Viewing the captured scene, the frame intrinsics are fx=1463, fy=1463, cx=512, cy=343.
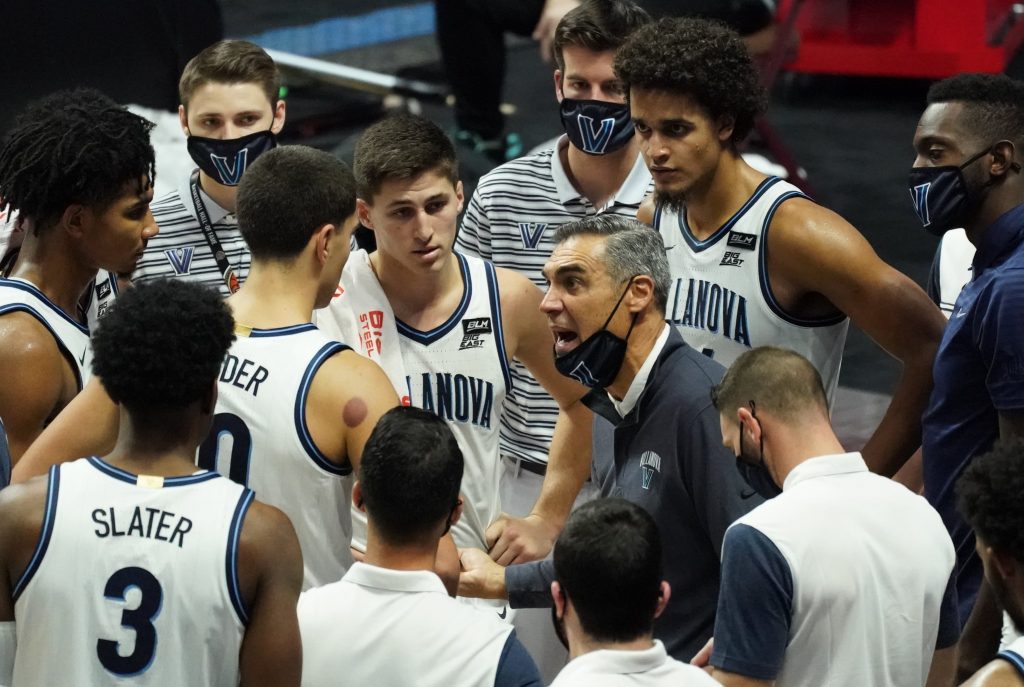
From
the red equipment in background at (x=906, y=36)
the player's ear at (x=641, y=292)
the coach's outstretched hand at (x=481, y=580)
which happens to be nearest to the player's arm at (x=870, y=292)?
the player's ear at (x=641, y=292)

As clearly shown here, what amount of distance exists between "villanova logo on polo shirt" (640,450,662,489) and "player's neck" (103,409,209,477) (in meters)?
1.08

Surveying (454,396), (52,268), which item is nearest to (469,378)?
(454,396)

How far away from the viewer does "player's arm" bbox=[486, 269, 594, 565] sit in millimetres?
4051

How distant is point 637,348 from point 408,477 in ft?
2.93

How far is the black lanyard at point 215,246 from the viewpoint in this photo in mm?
4605

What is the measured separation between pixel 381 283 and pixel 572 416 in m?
0.69

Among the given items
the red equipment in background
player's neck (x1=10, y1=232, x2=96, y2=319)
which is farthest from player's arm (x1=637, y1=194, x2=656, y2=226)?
the red equipment in background

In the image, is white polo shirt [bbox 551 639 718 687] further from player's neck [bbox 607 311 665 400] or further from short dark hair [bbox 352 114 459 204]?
short dark hair [bbox 352 114 459 204]

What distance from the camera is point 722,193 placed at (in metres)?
4.13

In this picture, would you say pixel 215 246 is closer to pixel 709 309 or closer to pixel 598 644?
pixel 709 309

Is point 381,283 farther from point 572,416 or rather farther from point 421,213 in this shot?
point 572,416

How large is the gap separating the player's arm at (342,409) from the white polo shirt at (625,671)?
2.75 feet

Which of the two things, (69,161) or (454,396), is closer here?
(69,161)

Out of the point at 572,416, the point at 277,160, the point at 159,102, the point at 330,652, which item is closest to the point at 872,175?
the point at 159,102
